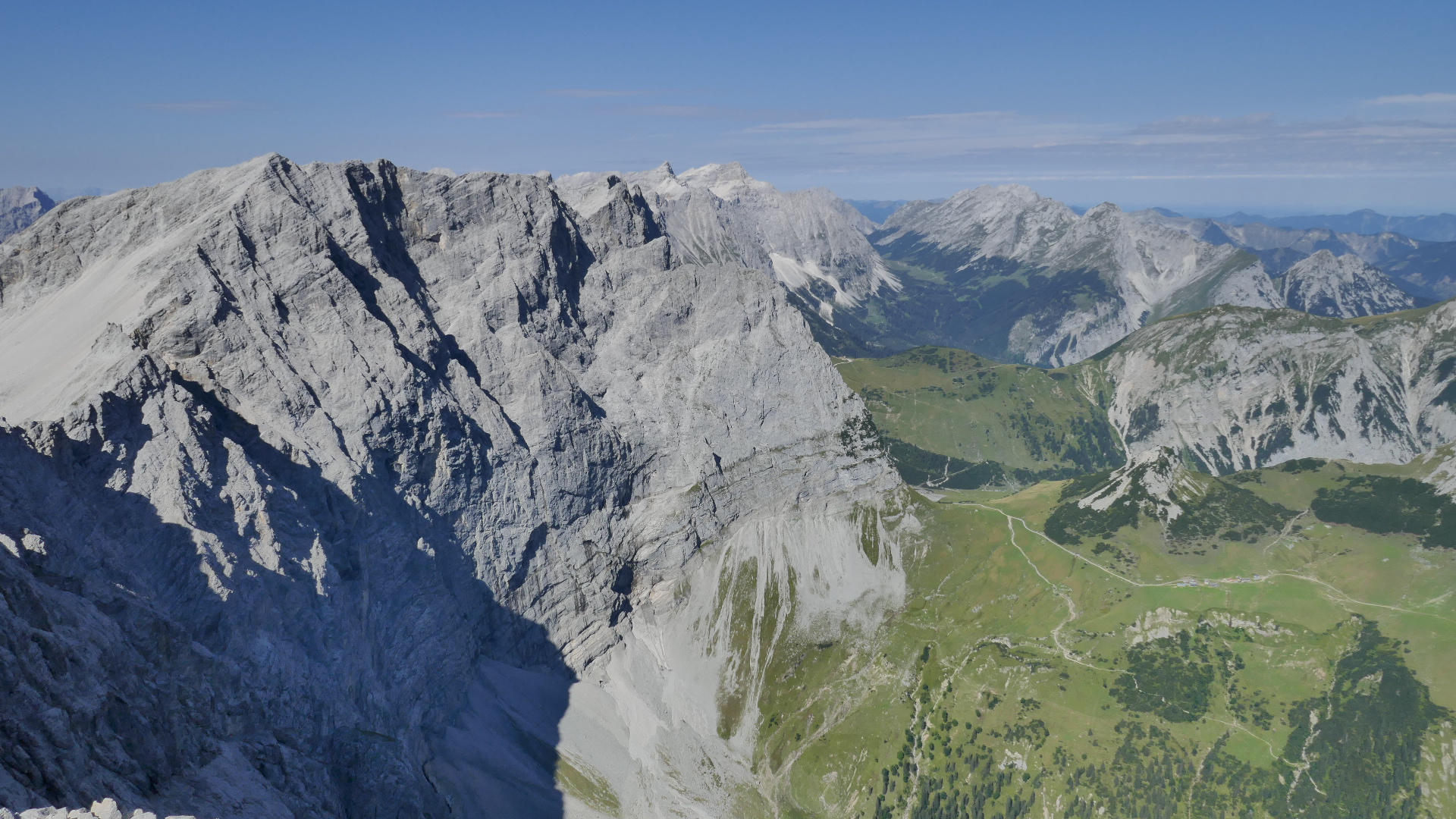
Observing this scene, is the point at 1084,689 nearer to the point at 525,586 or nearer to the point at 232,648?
the point at 525,586

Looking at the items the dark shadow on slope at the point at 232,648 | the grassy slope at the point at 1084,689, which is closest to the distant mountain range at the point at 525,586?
the dark shadow on slope at the point at 232,648

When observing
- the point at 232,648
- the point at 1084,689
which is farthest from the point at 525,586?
the point at 1084,689

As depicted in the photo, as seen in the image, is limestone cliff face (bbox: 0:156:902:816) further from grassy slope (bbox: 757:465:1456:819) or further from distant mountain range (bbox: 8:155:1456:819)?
grassy slope (bbox: 757:465:1456:819)

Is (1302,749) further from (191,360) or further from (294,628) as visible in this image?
(191,360)

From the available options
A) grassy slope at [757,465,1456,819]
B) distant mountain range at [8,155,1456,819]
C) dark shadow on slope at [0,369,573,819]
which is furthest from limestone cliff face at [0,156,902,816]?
grassy slope at [757,465,1456,819]

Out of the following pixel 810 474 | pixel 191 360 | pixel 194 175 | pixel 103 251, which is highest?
pixel 194 175

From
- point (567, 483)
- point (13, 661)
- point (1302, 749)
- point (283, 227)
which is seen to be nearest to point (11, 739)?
point (13, 661)
